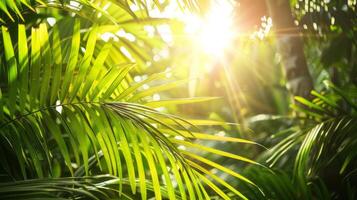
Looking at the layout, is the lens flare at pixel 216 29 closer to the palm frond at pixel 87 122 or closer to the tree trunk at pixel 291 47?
the tree trunk at pixel 291 47

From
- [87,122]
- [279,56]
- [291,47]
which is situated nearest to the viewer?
[87,122]

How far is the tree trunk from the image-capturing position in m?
1.85

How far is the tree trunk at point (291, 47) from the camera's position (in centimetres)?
185

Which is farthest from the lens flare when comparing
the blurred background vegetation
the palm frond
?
the palm frond

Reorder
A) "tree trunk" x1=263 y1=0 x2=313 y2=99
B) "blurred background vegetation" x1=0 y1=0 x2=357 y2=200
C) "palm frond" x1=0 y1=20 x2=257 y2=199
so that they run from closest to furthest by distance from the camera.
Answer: "palm frond" x1=0 y1=20 x2=257 y2=199, "blurred background vegetation" x1=0 y1=0 x2=357 y2=200, "tree trunk" x1=263 y1=0 x2=313 y2=99

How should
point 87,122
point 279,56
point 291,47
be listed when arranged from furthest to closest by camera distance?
point 279,56 < point 291,47 < point 87,122

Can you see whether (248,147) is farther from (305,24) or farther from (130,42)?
(130,42)

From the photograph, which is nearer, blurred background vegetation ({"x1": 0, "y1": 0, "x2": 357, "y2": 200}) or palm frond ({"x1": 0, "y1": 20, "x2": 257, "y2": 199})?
palm frond ({"x1": 0, "y1": 20, "x2": 257, "y2": 199})

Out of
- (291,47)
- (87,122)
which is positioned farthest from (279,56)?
(87,122)

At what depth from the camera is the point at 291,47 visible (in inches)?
75.1

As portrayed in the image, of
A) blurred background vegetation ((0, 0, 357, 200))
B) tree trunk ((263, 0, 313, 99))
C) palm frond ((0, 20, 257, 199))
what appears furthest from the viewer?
tree trunk ((263, 0, 313, 99))

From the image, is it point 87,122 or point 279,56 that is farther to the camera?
point 279,56

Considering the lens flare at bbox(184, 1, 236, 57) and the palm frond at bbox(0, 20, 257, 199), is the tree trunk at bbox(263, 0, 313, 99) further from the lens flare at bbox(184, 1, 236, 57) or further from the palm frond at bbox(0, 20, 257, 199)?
the palm frond at bbox(0, 20, 257, 199)

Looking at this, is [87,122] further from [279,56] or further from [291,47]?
[279,56]
